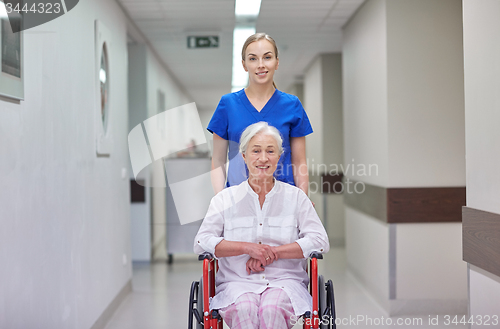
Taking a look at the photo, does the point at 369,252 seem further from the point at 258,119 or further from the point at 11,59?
the point at 11,59

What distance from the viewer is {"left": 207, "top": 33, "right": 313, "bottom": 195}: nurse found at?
225 cm


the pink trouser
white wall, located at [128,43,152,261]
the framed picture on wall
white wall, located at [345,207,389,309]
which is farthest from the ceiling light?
white wall, located at [128,43,152,261]

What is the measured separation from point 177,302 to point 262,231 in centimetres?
239

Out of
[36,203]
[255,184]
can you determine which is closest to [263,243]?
[255,184]

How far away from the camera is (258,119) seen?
2287 mm

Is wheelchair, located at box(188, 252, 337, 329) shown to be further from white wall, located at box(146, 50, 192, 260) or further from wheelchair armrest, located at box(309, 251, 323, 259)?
white wall, located at box(146, 50, 192, 260)

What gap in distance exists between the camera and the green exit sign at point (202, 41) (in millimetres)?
5766

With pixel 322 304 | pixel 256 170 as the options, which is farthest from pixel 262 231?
pixel 322 304

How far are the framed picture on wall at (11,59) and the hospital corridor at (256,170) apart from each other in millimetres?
12

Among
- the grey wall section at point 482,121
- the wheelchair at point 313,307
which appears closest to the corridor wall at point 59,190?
the wheelchair at point 313,307

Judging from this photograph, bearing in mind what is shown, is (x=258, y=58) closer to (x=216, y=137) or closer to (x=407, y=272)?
(x=216, y=137)

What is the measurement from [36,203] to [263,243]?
111 cm

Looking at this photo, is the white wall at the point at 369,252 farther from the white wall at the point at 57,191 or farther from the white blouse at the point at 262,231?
the white wall at the point at 57,191

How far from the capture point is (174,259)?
618cm
